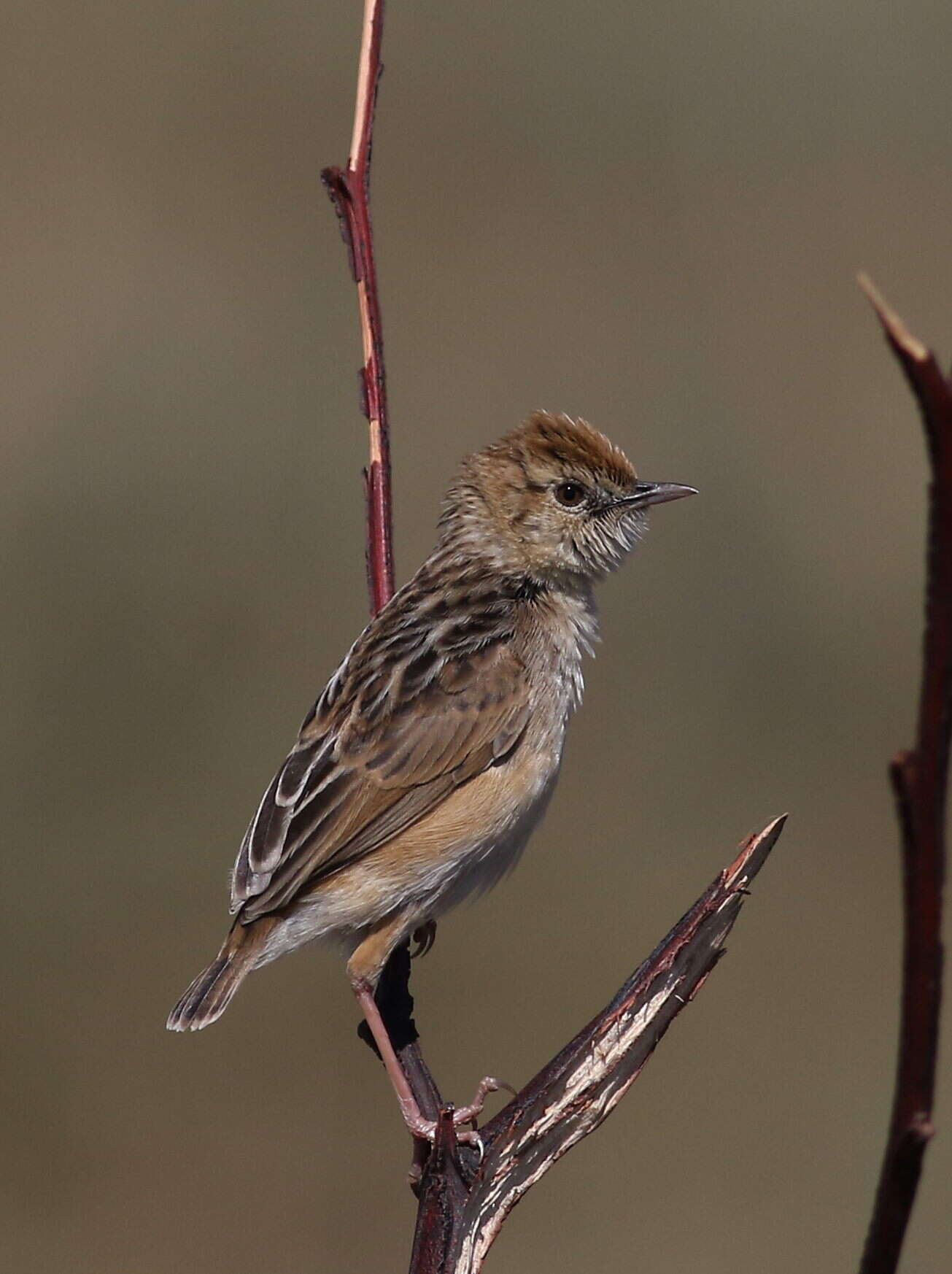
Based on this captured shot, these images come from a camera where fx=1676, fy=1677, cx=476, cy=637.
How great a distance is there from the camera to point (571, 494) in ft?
16.4

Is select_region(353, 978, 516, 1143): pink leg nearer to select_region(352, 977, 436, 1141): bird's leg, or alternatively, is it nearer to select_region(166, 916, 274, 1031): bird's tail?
select_region(352, 977, 436, 1141): bird's leg

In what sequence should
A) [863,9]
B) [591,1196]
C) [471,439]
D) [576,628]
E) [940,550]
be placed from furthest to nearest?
[863,9] < [471,439] < [591,1196] < [576,628] < [940,550]

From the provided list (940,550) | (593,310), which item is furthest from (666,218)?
(940,550)

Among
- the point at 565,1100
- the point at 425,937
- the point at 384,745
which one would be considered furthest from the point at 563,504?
the point at 565,1100

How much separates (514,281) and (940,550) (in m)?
11.9

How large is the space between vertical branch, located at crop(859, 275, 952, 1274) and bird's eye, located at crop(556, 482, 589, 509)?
3.69 metres

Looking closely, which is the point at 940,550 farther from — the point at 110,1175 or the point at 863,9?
the point at 863,9

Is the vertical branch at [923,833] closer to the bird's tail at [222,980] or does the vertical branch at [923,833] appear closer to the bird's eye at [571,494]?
the bird's tail at [222,980]

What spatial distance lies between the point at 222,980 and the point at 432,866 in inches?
24.3

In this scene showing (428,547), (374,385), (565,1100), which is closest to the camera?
(565,1100)

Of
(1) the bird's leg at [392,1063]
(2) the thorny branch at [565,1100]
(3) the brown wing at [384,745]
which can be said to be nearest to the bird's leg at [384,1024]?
(1) the bird's leg at [392,1063]

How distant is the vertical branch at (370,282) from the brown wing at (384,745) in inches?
7.3

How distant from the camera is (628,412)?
1154cm

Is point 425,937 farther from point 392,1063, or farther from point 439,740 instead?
point 392,1063
